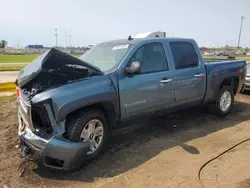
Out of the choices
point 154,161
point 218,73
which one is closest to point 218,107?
point 218,73

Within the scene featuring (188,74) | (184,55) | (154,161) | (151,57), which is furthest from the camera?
(184,55)

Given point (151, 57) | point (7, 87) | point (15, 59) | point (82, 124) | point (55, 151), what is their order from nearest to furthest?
point (55, 151) < point (82, 124) < point (151, 57) < point (7, 87) < point (15, 59)

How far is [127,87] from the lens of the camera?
4.19 m

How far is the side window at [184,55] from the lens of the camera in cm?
517

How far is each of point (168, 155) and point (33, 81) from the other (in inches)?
93.6

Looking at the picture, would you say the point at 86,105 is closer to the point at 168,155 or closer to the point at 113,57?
the point at 113,57

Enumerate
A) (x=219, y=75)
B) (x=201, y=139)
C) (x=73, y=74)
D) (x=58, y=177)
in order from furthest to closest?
1. (x=219, y=75)
2. (x=201, y=139)
3. (x=73, y=74)
4. (x=58, y=177)

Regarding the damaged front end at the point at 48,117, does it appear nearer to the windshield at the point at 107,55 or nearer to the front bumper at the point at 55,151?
the front bumper at the point at 55,151

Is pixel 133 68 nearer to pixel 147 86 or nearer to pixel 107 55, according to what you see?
pixel 147 86

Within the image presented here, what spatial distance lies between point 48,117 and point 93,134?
→ 78 cm

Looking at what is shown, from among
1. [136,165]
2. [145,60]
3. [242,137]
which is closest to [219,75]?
[242,137]

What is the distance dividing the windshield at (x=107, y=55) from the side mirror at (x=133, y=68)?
0.84 ft

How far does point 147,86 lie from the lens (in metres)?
4.46

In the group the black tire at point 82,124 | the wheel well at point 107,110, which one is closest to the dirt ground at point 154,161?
the black tire at point 82,124
